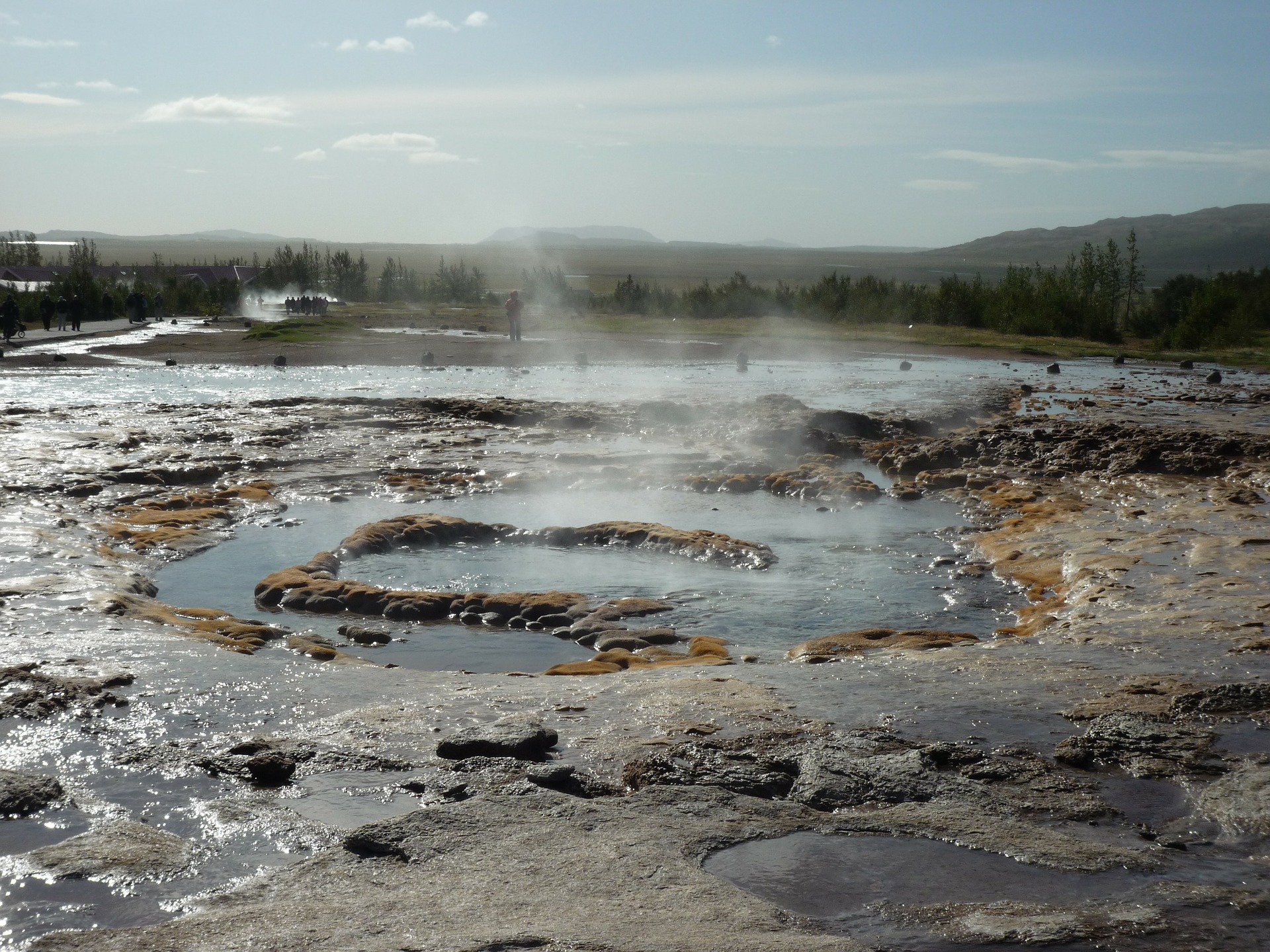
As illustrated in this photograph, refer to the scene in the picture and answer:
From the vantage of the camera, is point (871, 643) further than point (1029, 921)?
Yes

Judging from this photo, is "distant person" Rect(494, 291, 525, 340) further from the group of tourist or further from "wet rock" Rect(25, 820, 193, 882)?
"wet rock" Rect(25, 820, 193, 882)

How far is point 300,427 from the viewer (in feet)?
52.0

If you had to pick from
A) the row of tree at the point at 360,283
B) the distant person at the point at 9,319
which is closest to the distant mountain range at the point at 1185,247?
the row of tree at the point at 360,283

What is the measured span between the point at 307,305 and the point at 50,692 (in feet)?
132

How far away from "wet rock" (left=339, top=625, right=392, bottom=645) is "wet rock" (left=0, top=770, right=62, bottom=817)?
2857 millimetres

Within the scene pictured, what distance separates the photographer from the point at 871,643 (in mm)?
6988

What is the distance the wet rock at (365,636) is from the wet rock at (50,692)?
1.75 metres

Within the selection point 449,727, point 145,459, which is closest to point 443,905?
point 449,727

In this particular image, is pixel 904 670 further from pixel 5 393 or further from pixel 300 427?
pixel 5 393

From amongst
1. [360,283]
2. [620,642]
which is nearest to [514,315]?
[360,283]

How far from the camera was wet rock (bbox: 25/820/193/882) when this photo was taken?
3.76 metres

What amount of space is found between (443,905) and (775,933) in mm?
988

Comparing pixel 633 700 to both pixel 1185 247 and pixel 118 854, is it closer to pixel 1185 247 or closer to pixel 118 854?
pixel 118 854

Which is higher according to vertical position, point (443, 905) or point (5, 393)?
point (5, 393)
